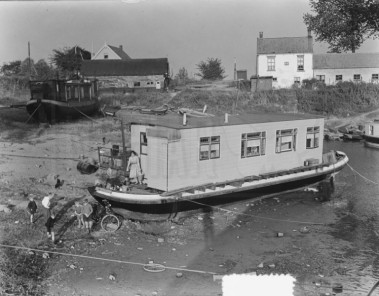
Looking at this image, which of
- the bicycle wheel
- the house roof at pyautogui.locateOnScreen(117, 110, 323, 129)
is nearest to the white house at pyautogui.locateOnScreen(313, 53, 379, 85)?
the house roof at pyautogui.locateOnScreen(117, 110, 323, 129)

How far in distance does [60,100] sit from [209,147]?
23.7 metres

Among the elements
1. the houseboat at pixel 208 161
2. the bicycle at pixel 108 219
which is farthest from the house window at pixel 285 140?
the bicycle at pixel 108 219

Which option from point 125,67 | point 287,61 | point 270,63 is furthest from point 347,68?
point 125,67

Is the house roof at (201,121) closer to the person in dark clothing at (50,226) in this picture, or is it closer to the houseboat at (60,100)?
the person in dark clothing at (50,226)

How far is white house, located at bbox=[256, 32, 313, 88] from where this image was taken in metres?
55.3

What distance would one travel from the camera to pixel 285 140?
72.7 feet

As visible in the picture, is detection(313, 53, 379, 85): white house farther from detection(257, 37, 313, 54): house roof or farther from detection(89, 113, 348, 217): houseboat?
detection(89, 113, 348, 217): houseboat

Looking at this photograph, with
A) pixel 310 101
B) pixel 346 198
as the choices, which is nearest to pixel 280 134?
pixel 346 198

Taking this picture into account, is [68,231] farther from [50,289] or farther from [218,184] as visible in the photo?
[218,184]

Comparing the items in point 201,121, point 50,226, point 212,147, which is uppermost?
point 201,121

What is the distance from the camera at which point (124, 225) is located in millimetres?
17094

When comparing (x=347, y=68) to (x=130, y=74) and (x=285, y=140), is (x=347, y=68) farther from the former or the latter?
(x=285, y=140)

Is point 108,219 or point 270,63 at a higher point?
point 270,63

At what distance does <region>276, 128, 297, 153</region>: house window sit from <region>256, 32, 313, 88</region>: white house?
110ft
